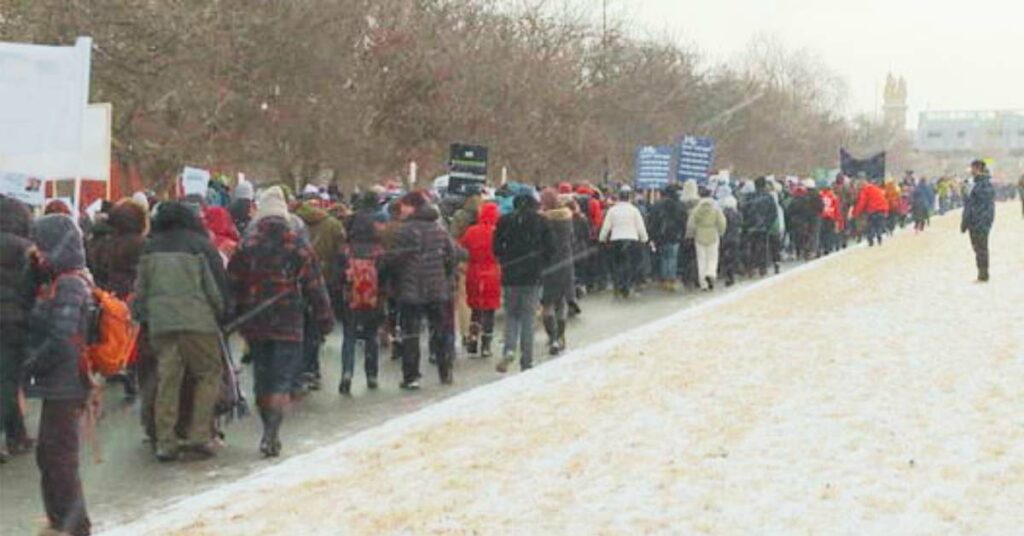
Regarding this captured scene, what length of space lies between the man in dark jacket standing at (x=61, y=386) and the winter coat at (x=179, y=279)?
1.68 metres

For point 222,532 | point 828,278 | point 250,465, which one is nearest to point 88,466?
point 250,465

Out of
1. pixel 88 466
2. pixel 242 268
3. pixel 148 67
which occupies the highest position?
pixel 148 67

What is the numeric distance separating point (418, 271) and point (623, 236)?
27.0 ft

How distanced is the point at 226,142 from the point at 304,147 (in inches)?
156

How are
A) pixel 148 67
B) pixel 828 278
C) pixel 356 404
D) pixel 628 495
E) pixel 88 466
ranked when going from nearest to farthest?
1. pixel 628 495
2. pixel 88 466
3. pixel 356 404
4. pixel 148 67
5. pixel 828 278

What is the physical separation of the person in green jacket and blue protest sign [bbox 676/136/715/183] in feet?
13.9

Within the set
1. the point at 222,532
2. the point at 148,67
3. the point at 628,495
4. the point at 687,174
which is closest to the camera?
the point at 222,532

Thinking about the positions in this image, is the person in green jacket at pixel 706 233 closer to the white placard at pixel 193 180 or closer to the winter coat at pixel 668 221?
the winter coat at pixel 668 221

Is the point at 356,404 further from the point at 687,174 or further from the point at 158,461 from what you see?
the point at 687,174

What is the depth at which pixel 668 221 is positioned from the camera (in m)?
21.2

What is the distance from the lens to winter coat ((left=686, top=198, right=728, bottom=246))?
21.6m

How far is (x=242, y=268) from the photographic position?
9.51 m

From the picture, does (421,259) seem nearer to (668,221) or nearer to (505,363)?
(505,363)

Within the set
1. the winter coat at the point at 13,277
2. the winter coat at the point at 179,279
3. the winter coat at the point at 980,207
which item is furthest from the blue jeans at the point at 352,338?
the winter coat at the point at 980,207
